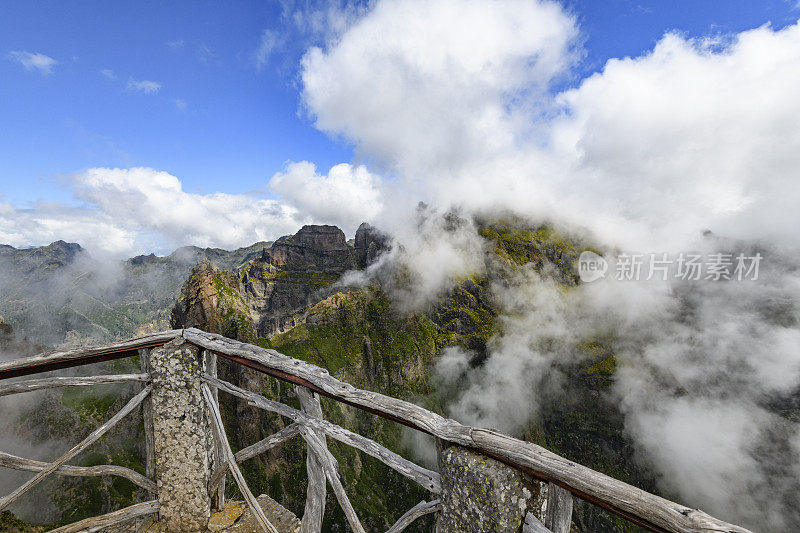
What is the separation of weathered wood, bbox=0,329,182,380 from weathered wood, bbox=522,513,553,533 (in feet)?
20.7

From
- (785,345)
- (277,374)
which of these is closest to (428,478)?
(277,374)

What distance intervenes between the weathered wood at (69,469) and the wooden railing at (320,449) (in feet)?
0.06

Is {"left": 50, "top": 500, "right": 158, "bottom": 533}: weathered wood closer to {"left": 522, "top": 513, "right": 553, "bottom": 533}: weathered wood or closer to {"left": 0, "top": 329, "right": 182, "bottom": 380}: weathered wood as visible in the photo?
{"left": 0, "top": 329, "right": 182, "bottom": 380}: weathered wood

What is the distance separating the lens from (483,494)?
150 inches

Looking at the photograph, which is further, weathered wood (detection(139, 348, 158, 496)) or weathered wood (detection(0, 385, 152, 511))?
weathered wood (detection(139, 348, 158, 496))

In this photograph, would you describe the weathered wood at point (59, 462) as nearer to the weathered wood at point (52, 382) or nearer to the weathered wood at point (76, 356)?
the weathered wood at point (52, 382)

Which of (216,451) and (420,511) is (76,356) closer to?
(216,451)

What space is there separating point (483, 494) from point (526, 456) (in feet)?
2.68

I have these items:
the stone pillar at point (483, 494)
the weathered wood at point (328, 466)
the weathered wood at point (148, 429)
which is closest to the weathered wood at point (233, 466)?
the weathered wood at point (148, 429)

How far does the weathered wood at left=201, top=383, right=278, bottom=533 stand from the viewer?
5.91 metres

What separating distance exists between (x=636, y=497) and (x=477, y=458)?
5.12ft

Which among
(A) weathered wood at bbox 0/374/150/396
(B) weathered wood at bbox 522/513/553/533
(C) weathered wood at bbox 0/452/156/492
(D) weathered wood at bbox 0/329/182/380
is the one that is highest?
(D) weathered wood at bbox 0/329/182/380

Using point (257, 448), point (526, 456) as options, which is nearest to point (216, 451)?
point (257, 448)

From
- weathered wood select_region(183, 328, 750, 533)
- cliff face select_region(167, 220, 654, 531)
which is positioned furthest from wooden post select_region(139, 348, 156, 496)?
cliff face select_region(167, 220, 654, 531)
